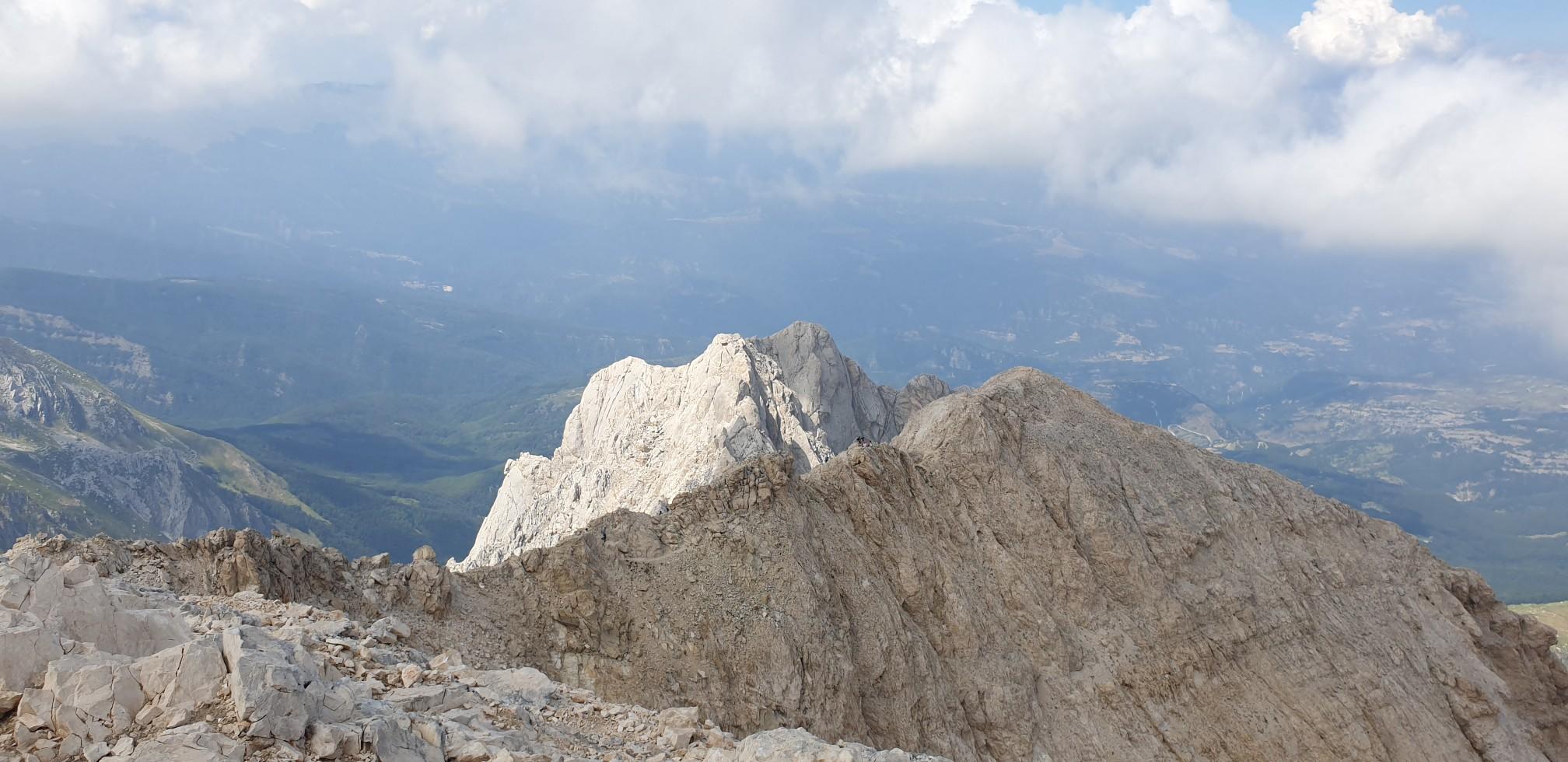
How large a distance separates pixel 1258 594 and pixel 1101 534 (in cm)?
778

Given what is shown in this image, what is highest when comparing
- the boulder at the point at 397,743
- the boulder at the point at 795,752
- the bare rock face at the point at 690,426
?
the bare rock face at the point at 690,426

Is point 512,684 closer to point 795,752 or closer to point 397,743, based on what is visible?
point 397,743

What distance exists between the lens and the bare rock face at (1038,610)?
3164 centimetres

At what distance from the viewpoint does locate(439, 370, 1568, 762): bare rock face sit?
31641 millimetres

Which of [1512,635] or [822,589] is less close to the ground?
[822,589]

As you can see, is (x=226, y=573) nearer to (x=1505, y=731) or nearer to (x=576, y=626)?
(x=576, y=626)

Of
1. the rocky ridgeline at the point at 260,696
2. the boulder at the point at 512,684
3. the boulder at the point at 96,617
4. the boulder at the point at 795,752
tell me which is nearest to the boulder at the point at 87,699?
the rocky ridgeline at the point at 260,696

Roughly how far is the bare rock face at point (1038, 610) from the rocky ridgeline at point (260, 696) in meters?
10.1

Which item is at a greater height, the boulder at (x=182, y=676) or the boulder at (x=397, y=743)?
the boulder at (x=182, y=676)

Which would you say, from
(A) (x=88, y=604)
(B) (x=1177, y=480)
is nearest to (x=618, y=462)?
(B) (x=1177, y=480)

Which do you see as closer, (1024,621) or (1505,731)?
(1024,621)

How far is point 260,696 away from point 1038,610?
31.4 metres

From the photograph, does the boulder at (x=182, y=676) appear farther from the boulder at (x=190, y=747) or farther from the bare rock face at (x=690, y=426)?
the bare rock face at (x=690, y=426)

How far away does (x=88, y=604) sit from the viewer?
49.9 ft
